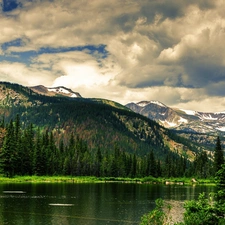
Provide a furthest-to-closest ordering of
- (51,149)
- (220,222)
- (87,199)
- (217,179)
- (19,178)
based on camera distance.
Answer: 1. (51,149)
2. (19,178)
3. (87,199)
4. (217,179)
5. (220,222)

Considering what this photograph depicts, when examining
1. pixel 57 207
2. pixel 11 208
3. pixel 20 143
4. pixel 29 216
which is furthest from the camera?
pixel 20 143

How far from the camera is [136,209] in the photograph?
3088 inches

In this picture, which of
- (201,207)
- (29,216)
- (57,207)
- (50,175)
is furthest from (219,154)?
(201,207)

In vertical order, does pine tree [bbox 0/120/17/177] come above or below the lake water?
above

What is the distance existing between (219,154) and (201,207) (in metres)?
138

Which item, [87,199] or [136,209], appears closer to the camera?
[136,209]

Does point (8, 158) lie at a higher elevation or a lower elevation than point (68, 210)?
higher

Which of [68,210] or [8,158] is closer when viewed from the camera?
[68,210]

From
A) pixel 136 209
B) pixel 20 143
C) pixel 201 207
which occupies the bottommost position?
pixel 136 209

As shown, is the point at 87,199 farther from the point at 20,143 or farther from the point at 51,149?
the point at 51,149

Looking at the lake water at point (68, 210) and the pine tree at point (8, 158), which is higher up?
the pine tree at point (8, 158)

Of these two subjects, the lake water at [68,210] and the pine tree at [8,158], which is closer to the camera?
the lake water at [68,210]

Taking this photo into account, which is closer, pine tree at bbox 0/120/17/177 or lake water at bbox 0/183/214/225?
lake water at bbox 0/183/214/225

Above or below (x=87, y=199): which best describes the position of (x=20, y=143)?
above
